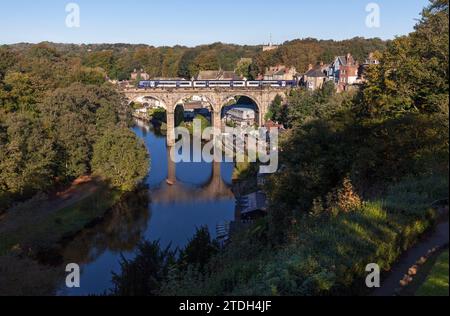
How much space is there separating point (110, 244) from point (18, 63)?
24.5m

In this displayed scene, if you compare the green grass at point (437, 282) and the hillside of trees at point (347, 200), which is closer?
the green grass at point (437, 282)

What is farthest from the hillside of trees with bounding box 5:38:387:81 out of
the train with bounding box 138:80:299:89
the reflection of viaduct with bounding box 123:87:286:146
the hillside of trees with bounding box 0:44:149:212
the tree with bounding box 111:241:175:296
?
the tree with bounding box 111:241:175:296

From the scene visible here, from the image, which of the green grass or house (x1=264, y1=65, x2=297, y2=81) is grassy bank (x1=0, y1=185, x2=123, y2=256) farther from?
house (x1=264, y1=65, x2=297, y2=81)

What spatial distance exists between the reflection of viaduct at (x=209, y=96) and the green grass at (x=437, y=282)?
37.7m

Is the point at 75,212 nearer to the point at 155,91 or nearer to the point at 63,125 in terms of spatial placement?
the point at 63,125

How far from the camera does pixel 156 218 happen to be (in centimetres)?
2386

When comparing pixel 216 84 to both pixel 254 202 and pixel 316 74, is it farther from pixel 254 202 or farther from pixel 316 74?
pixel 254 202

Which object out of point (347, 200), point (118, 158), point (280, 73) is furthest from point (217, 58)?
point (347, 200)

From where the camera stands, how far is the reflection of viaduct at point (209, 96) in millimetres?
44344

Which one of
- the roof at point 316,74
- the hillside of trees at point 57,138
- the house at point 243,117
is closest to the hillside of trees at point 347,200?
the hillside of trees at point 57,138

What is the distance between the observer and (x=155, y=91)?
44594 millimetres

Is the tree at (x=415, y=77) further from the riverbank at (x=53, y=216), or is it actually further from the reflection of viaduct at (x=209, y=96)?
the reflection of viaduct at (x=209, y=96)

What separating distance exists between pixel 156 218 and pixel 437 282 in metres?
18.9
